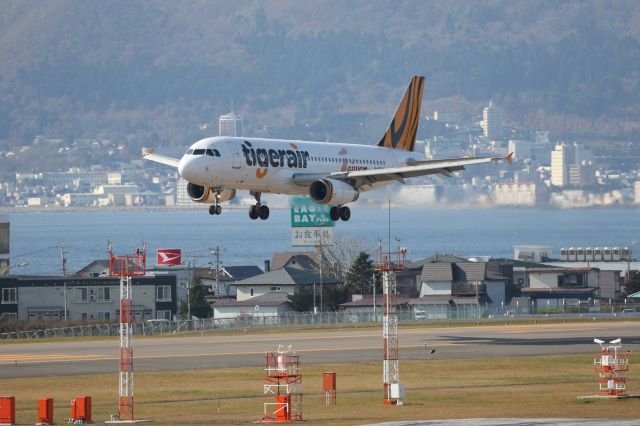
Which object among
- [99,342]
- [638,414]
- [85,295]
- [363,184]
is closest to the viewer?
[638,414]

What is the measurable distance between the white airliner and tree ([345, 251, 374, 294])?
56.4 metres

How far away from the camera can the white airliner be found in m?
81.9

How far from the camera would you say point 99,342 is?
322 feet

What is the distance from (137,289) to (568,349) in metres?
65.1

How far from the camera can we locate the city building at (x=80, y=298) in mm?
138000

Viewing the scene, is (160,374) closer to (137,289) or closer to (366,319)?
(366,319)

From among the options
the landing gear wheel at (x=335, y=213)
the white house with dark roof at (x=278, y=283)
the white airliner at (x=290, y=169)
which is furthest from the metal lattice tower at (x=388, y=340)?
the white house with dark roof at (x=278, y=283)

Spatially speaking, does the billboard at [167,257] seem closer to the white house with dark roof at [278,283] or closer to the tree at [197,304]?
the tree at [197,304]

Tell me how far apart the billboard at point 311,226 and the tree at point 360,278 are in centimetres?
482

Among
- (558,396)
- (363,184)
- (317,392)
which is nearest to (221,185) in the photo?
(363,184)

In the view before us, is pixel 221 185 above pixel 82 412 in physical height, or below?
above

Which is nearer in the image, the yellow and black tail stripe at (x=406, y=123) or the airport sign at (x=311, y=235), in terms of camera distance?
the yellow and black tail stripe at (x=406, y=123)

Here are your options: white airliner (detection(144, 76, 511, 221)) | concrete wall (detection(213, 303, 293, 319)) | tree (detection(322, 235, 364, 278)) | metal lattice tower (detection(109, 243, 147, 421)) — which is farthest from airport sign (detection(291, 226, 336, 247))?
metal lattice tower (detection(109, 243, 147, 421))

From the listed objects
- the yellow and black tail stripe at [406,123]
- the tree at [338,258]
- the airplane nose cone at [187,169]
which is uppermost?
the yellow and black tail stripe at [406,123]
